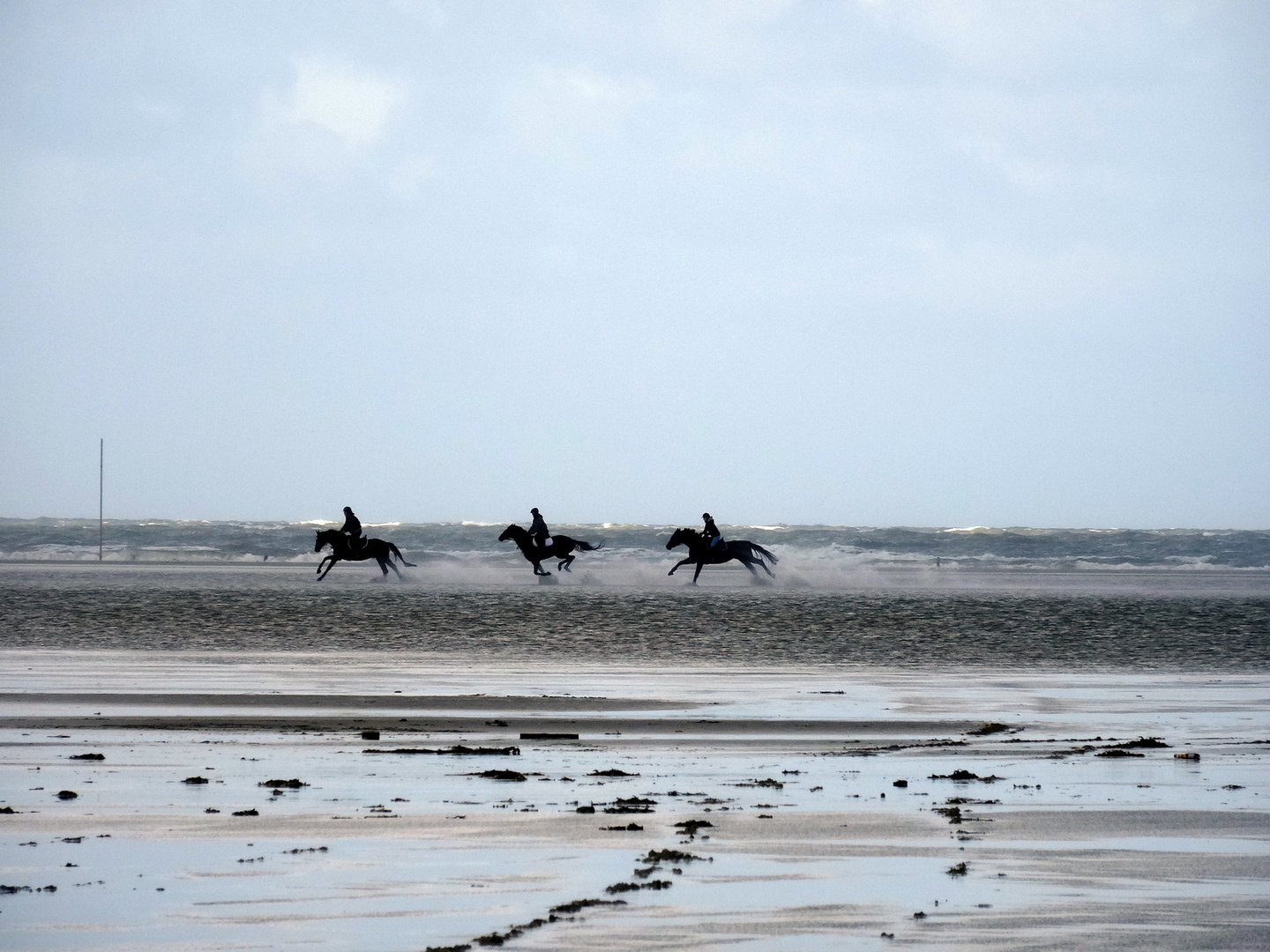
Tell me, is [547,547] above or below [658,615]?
above

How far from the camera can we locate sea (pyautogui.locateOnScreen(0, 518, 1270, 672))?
70.9 ft

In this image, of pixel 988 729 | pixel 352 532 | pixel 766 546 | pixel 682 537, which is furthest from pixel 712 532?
pixel 766 546

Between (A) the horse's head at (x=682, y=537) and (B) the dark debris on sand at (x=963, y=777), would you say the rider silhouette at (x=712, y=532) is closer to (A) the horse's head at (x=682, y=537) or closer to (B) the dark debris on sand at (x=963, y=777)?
(A) the horse's head at (x=682, y=537)

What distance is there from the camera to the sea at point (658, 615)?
851 inches

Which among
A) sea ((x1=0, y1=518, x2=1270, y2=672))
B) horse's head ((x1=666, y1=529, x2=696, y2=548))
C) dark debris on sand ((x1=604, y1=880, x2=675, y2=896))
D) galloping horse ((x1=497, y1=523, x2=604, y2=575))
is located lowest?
sea ((x1=0, y1=518, x2=1270, y2=672))

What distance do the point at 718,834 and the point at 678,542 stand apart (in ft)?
105

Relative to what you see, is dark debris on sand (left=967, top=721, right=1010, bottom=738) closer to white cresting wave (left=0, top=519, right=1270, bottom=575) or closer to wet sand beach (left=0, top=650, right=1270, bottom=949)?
wet sand beach (left=0, top=650, right=1270, bottom=949)

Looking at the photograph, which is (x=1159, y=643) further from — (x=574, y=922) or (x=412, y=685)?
(x=574, y=922)

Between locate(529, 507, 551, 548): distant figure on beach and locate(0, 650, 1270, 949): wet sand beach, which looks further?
locate(529, 507, 551, 548): distant figure on beach

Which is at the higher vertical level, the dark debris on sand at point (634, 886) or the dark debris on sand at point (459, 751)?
the dark debris on sand at point (634, 886)

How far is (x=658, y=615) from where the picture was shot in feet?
93.4

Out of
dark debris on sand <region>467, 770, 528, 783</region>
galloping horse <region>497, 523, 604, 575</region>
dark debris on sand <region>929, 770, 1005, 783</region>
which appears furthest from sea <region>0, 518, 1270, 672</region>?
dark debris on sand <region>467, 770, 528, 783</region>

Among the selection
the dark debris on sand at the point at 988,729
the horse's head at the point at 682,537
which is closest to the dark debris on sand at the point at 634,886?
the dark debris on sand at the point at 988,729

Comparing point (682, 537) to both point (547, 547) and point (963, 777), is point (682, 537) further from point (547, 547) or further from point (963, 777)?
point (963, 777)
